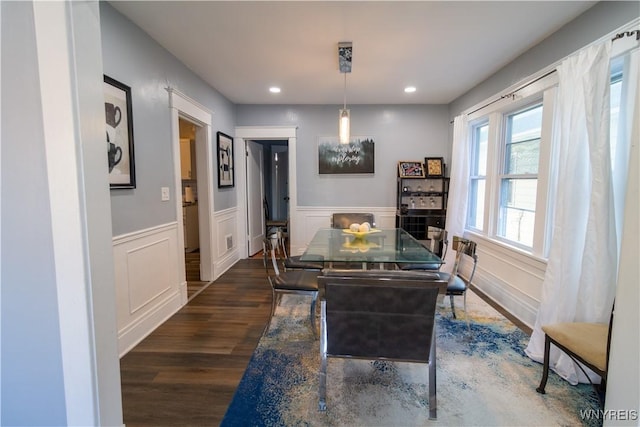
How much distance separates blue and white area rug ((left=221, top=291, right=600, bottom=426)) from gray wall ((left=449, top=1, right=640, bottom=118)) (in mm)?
2281

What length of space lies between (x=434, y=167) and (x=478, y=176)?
864mm

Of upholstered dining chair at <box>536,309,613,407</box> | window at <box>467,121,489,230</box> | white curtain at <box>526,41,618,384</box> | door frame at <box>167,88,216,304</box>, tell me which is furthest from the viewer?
window at <box>467,121,489,230</box>

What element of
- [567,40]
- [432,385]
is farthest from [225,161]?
[567,40]

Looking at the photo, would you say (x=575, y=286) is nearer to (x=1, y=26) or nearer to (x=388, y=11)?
(x=388, y=11)

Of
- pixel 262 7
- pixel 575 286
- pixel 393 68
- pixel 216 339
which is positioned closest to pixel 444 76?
pixel 393 68

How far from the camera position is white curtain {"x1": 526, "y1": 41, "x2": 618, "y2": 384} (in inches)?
72.6

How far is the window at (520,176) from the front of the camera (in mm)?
2876

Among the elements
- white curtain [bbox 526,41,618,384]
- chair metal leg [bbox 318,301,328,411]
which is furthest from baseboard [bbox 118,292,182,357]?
white curtain [bbox 526,41,618,384]

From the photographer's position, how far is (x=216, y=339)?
8.10 ft

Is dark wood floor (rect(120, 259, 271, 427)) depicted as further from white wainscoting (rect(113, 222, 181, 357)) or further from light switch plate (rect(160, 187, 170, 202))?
light switch plate (rect(160, 187, 170, 202))

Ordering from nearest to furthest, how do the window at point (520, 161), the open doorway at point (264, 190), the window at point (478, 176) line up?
the window at point (520, 161)
the window at point (478, 176)
the open doorway at point (264, 190)

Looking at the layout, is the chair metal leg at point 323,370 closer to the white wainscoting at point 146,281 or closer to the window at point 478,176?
the white wainscoting at point 146,281

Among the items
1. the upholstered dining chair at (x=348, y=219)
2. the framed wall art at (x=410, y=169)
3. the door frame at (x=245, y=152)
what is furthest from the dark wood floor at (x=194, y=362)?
the framed wall art at (x=410, y=169)

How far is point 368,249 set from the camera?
8.81 ft
